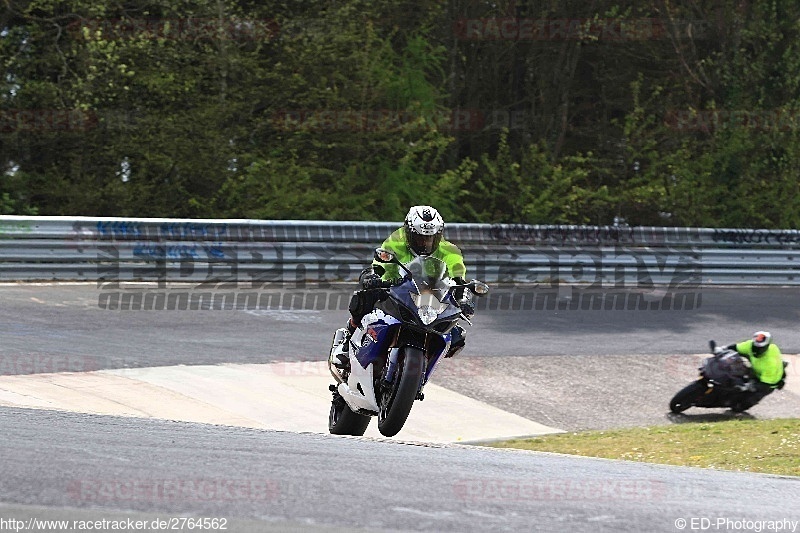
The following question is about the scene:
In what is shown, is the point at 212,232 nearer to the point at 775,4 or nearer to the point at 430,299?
the point at 430,299

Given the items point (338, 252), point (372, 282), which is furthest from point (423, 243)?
point (338, 252)

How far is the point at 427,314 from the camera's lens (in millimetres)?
9000

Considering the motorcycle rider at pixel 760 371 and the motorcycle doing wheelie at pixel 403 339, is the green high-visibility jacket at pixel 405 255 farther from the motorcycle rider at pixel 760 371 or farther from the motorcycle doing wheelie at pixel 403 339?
the motorcycle rider at pixel 760 371

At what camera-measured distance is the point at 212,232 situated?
1828 cm

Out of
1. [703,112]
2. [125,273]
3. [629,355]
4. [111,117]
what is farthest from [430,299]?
[703,112]

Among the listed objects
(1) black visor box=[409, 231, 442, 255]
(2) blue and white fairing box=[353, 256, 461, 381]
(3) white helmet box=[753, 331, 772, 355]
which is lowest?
(3) white helmet box=[753, 331, 772, 355]

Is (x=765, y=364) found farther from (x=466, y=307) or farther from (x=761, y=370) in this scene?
(x=466, y=307)

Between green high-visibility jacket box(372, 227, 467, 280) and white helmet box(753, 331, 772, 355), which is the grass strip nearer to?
white helmet box(753, 331, 772, 355)

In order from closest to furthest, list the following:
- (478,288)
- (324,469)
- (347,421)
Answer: (324,469) < (478,288) < (347,421)

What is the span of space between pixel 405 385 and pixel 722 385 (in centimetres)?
572

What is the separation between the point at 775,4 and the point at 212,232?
1387cm

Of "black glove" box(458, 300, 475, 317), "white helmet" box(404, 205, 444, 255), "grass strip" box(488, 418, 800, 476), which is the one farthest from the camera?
"grass strip" box(488, 418, 800, 476)

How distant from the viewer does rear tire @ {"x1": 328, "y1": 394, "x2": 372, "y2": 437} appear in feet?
33.1

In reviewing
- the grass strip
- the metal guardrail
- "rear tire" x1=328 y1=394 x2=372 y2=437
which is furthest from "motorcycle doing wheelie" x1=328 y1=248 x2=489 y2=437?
the metal guardrail
